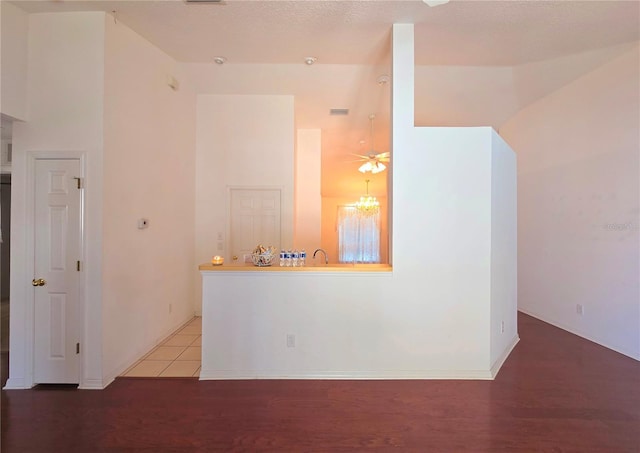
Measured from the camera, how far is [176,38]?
3.04 m

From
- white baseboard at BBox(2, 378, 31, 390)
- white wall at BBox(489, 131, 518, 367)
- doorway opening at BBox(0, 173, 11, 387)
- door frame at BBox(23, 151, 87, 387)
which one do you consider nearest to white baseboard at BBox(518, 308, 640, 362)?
white wall at BBox(489, 131, 518, 367)

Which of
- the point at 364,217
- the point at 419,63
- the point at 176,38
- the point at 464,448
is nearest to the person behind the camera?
the point at 464,448

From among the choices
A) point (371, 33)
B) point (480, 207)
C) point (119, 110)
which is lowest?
point (480, 207)

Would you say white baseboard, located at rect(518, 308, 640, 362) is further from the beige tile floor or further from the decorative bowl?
the beige tile floor

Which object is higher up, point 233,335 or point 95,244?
point 95,244

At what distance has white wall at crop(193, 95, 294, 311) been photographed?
4.43 metres

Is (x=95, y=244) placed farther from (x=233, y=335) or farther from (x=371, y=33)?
(x=371, y=33)

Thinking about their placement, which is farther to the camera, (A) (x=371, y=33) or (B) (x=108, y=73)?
(A) (x=371, y=33)

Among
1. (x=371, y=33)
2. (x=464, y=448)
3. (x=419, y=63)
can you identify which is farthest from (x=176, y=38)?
(x=464, y=448)

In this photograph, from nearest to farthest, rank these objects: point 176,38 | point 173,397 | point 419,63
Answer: point 173,397, point 176,38, point 419,63

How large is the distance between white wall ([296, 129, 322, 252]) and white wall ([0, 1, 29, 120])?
11.7 feet

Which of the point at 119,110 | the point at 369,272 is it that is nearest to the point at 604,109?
the point at 369,272

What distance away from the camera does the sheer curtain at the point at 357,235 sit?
8.96 metres

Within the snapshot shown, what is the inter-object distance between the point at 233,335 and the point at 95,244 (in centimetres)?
149
